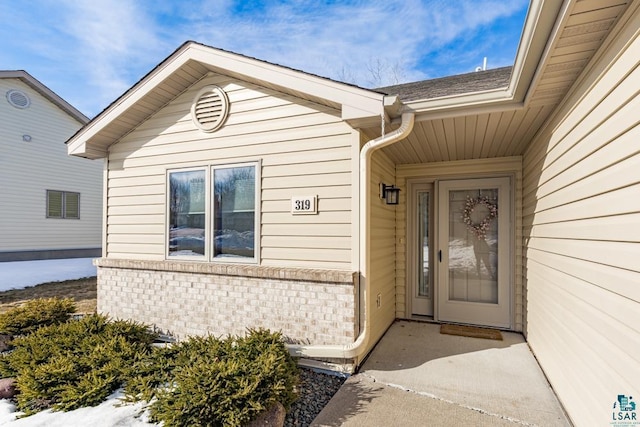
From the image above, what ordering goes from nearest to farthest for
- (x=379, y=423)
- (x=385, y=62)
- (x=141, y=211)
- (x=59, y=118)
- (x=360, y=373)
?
(x=379, y=423), (x=360, y=373), (x=141, y=211), (x=59, y=118), (x=385, y=62)

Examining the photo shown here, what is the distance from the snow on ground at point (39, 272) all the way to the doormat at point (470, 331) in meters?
9.06

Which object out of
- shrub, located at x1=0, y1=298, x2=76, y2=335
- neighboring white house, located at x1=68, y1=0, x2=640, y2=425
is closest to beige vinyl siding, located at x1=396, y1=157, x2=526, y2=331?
neighboring white house, located at x1=68, y1=0, x2=640, y2=425

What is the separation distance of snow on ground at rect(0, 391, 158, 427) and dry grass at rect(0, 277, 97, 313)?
320 centimetres

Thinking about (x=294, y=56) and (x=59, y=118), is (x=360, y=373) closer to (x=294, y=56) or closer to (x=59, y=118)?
(x=294, y=56)

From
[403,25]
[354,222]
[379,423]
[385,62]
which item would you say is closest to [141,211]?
[354,222]

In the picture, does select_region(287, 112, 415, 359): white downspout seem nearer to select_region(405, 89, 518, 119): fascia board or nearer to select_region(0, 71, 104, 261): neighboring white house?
select_region(405, 89, 518, 119): fascia board

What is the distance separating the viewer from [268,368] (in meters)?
2.57

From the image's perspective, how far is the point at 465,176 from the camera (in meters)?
4.82

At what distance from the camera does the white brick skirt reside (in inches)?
130

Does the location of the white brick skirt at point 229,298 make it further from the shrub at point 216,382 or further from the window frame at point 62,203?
the window frame at point 62,203

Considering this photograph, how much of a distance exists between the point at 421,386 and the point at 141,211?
4.13 m

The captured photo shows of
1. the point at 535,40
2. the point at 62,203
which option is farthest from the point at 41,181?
the point at 535,40

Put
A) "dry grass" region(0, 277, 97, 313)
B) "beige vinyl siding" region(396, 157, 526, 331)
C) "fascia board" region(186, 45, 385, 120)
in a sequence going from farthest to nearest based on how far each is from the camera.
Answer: "dry grass" region(0, 277, 97, 313), "beige vinyl siding" region(396, 157, 526, 331), "fascia board" region(186, 45, 385, 120)

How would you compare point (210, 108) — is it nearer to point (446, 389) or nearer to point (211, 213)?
point (211, 213)
